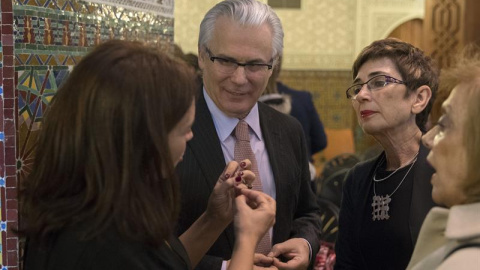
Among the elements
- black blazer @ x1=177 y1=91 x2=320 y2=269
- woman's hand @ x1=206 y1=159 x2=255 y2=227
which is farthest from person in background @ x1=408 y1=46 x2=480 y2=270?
black blazer @ x1=177 y1=91 x2=320 y2=269

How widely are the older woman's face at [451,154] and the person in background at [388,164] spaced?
2.80 ft

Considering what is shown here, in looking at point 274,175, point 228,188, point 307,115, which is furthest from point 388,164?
point 307,115

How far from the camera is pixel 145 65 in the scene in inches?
74.5

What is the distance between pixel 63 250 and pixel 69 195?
13 cm

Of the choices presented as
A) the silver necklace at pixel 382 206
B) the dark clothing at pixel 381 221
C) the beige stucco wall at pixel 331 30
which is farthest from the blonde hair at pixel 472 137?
the beige stucco wall at pixel 331 30

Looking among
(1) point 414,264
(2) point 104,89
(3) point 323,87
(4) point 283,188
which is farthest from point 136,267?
(3) point 323,87

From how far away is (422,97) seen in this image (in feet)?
10.1

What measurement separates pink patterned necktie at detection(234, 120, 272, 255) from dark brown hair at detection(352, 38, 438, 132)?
58cm

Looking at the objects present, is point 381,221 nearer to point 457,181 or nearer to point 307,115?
point 457,181

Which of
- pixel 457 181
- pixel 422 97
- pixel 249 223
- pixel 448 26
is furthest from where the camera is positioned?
pixel 448 26

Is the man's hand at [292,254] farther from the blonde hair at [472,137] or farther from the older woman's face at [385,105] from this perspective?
the blonde hair at [472,137]

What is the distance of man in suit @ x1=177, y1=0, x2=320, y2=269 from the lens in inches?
111

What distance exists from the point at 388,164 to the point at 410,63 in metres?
0.40

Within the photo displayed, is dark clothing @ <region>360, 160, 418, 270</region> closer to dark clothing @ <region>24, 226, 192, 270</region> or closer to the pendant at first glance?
the pendant
